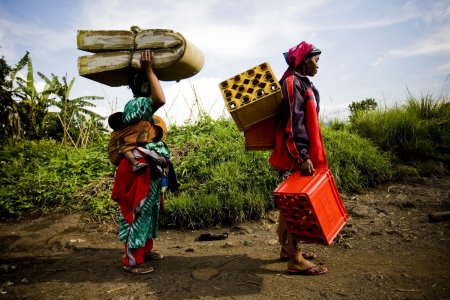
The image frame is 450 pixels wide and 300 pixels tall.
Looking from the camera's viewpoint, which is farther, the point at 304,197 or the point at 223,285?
the point at 223,285

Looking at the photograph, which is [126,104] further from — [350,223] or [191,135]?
[191,135]

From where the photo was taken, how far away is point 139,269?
275cm

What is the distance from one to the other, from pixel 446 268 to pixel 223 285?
185 cm

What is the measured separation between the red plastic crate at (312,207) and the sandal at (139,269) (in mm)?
1399

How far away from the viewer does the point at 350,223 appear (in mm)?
3766

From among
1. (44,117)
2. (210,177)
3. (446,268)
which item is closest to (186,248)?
(210,177)

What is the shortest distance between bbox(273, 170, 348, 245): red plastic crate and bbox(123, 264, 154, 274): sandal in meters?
1.40

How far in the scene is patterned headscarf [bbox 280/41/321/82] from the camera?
255 cm

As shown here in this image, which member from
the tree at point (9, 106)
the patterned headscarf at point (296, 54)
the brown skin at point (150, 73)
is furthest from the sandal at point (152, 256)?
the tree at point (9, 106)

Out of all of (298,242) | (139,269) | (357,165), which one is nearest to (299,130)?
(298,242)

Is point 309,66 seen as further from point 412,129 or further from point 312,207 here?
point 412,129

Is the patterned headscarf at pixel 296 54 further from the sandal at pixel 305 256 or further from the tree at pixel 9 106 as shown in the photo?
the tree at pixel 9 106

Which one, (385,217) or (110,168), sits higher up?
(110,168)

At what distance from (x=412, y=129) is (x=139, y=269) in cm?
529
